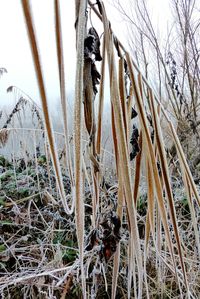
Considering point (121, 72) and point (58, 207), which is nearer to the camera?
point (121, 72)

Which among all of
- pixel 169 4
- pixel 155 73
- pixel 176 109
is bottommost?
pixel 176 109

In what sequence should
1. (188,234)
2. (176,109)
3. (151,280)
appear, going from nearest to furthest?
(151,280) < (188,234) < (176,109)

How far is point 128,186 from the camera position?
227mm

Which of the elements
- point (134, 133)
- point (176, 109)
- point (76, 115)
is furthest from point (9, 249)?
point (176, 109)

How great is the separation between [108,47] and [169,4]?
2.76 m

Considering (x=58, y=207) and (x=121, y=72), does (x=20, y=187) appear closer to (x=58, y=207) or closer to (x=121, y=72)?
(x=58, y=207)

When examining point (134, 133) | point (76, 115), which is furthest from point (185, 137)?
point (76, 115)

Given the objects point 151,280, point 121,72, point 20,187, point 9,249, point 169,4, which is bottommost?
point 151,280

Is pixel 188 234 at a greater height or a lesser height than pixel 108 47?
lesser

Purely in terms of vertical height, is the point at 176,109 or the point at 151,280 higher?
the point at 176,109

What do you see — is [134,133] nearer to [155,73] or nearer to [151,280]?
[151,280]

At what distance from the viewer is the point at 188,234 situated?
104 cm

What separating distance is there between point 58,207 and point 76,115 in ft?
3.09

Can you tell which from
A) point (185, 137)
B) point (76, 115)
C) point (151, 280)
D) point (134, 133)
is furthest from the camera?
point (185, 137)
